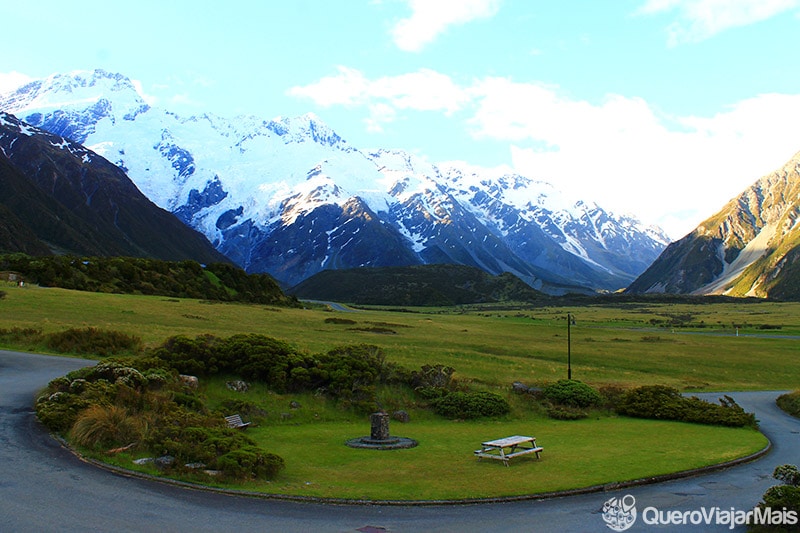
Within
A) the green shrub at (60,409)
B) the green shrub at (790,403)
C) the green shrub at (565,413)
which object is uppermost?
the green shrub at (60,409)

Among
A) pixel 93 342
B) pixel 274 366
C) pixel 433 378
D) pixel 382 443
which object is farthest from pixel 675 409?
pixel 93 342

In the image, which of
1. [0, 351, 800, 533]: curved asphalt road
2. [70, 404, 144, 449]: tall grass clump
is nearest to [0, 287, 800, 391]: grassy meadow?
[70, 404, 144, 449]: tall grass clump

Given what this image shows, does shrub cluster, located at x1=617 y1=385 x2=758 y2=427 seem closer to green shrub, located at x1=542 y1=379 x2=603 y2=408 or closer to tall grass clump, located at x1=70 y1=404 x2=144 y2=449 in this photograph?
green shrub, located at x1=542 y1=379 x2=603 y2=408

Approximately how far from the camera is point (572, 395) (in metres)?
34.0

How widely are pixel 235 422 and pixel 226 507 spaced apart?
29.1ft

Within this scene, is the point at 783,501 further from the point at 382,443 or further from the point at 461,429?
the point at 461,429

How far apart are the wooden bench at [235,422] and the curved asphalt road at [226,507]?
631cm

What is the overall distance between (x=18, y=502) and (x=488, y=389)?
944 inches

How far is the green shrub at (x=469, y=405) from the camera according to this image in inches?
1220

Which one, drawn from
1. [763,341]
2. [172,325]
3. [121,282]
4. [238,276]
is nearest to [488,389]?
[172,325]

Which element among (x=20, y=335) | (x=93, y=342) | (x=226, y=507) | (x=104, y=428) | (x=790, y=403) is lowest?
(x=790, y=403)

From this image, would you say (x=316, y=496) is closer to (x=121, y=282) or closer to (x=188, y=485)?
(x=188, y=485)

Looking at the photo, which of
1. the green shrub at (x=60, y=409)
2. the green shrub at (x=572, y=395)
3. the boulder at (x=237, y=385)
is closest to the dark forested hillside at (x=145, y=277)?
the boulder at (x=237, y=385)

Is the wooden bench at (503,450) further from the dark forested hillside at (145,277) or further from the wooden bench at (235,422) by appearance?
the dark forested hillside at (145,277)
